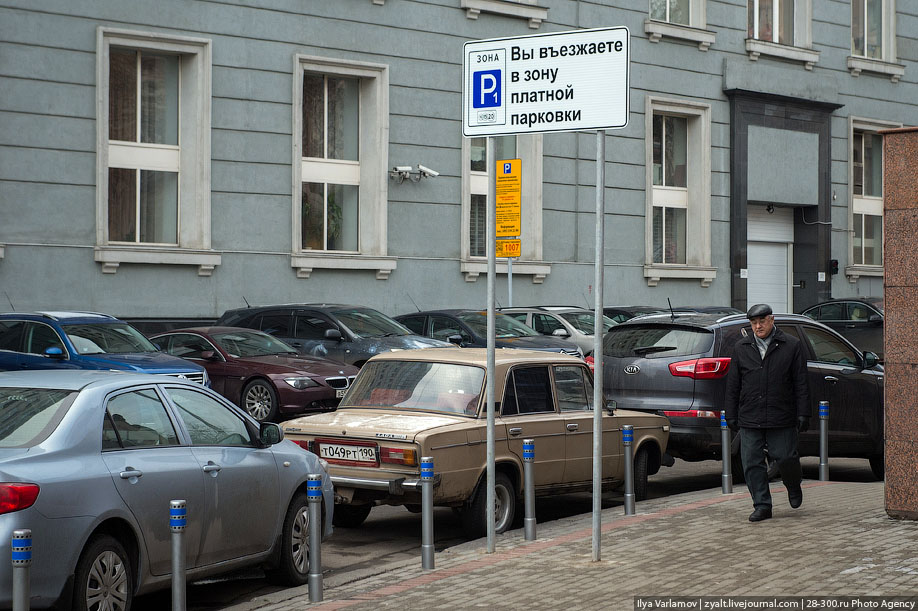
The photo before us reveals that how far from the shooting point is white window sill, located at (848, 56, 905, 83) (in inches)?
1352

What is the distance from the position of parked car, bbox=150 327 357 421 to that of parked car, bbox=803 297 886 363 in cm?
1517

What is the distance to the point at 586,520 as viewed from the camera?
10.1 meters

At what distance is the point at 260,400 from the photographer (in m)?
16.0

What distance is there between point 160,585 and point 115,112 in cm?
1744

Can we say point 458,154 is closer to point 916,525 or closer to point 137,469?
point 916,525

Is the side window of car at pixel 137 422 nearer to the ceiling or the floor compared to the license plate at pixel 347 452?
nearer to the ceiling

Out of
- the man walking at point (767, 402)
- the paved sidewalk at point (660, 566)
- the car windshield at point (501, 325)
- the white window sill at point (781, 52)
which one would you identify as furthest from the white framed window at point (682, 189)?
the paved sidewalk at point (660, 566)

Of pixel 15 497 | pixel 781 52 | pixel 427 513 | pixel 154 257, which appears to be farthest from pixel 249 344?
pixel 781 52

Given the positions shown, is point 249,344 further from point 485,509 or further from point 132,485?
point 132,485

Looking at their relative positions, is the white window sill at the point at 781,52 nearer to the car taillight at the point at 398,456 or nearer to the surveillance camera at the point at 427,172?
the surveillance camera at the point at 427,172

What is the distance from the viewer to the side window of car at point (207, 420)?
7.32 meters

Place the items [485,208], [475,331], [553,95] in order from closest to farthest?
[553,95], [475,331], [485,208]

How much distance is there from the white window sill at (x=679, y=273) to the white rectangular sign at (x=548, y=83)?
2143cm

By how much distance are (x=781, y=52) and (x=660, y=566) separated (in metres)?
27.3
